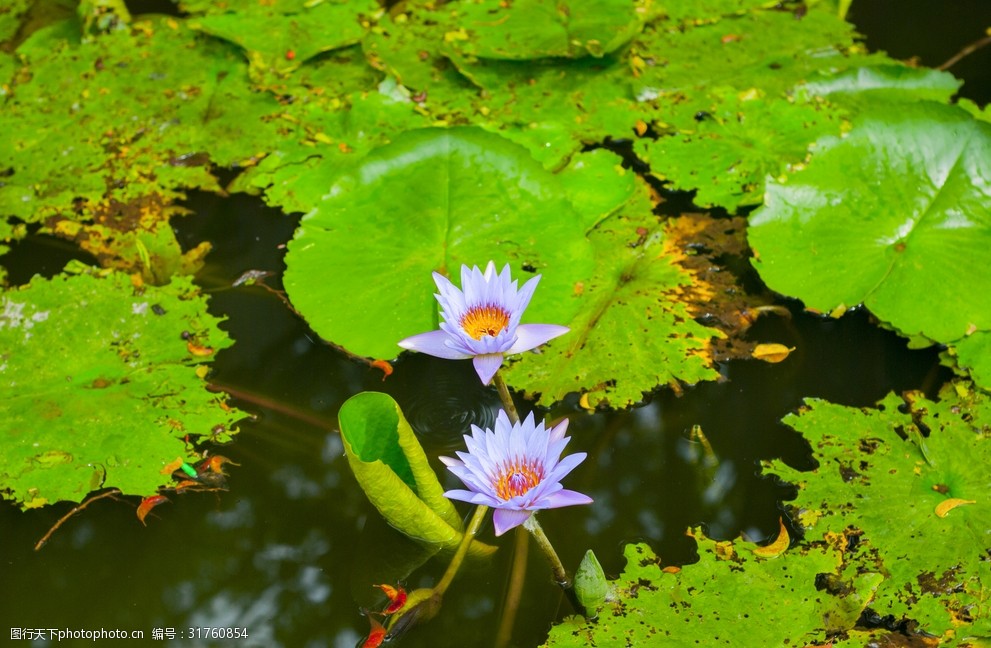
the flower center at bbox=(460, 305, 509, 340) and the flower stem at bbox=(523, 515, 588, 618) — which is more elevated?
the flower center at bbox=(460, 305, 509, 340)

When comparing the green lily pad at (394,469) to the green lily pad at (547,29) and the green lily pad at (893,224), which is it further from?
the green lily pad at (547,29)

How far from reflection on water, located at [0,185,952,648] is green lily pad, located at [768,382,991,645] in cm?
10

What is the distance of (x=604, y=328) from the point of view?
2.73m

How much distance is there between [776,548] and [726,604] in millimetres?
248

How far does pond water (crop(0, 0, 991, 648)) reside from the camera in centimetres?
229

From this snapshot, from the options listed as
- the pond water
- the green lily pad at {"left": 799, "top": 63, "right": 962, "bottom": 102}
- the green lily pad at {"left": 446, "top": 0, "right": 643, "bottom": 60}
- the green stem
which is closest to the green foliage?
the pond water

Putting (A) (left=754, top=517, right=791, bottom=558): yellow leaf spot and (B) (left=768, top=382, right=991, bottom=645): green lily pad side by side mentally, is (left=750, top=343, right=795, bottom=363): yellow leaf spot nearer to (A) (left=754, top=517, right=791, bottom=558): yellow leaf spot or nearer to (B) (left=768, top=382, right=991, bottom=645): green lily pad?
(B) (left=768, top=382, right=991, bottom=645): green lily pad

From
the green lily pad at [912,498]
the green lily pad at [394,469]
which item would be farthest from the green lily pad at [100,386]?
the green lily pad at [912,498]

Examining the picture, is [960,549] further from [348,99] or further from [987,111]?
[348,99]

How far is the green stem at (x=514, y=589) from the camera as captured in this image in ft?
7.20

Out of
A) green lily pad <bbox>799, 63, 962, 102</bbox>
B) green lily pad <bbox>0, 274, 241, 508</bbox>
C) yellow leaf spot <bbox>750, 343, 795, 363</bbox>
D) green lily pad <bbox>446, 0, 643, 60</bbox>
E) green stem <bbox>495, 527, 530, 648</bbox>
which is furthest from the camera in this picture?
green lily pad <bbox>446, 0, 643, 60</bbox>

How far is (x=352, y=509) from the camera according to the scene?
2492 millimetres

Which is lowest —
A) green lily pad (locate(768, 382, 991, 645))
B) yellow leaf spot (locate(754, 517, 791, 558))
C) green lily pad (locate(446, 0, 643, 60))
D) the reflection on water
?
the reflection on water

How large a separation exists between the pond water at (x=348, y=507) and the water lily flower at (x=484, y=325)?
0.66 meters
